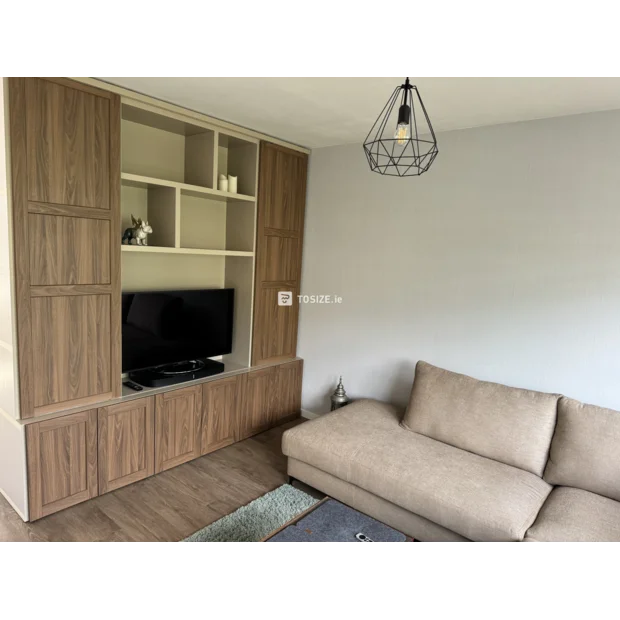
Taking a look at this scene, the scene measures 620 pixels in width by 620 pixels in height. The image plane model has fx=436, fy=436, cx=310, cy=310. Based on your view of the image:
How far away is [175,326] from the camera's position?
10.4ft

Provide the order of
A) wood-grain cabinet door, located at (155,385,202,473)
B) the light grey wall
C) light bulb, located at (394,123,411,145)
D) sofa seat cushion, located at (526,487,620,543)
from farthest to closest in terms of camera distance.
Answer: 1. wood-grain cabinet door, located at (155,385,202,473)
2. the light grey wall
3. sofa seat cushion, located at (526,487,620,543)
4. light bulb, located at (394,123,411,145)

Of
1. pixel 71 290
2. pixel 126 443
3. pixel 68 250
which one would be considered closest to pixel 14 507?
pixel 126 443

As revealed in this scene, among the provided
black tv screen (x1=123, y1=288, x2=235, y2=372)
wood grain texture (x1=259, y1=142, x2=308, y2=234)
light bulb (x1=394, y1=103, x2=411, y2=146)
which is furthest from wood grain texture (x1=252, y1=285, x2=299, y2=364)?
light bulb (x1=394, y1=103, x2=411, y2=146)

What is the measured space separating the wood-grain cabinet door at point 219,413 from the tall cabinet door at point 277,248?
40 cm

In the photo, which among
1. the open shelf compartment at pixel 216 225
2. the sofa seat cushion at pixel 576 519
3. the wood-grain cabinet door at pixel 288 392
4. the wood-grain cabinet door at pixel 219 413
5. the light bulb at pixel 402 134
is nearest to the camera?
the light bulb at pixel 402 134

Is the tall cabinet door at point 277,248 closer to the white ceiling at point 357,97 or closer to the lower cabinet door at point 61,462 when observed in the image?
the white ceiling at point 357,97

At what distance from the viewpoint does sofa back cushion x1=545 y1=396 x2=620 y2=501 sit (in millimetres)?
2236

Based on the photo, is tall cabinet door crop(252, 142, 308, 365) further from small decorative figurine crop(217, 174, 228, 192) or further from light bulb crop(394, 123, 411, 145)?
light bulb crop(394, 123, 411, 145)

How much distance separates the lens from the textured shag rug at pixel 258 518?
234 cm

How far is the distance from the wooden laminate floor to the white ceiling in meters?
2.28

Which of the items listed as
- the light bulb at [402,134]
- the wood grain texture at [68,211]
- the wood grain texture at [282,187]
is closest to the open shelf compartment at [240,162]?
the wood grain texture at [282,187]

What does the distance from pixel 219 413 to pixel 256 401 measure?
0.39 m
